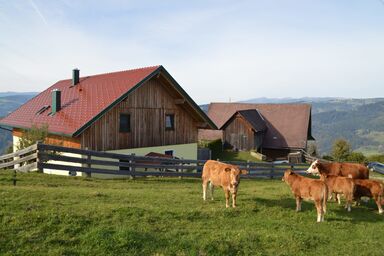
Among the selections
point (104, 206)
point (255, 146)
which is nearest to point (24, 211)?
point (104, 206)

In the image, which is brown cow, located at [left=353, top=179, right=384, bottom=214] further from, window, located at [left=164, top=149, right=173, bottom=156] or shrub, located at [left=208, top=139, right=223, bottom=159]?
shrub, located at [left=208, top=139, right=223, bottom=159]

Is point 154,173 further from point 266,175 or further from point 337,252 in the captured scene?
point 337,252

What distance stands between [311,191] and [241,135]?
35411mm

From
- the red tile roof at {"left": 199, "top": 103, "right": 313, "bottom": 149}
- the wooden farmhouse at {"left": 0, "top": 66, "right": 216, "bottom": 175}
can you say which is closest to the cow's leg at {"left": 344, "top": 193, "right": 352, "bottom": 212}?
the wooden farmhouse at {"left": 0, "top": 66, "right": 216, "bottom": 175}

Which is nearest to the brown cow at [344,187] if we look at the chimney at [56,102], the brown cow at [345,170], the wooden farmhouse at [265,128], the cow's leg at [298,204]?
the cow's leg at [298,204]

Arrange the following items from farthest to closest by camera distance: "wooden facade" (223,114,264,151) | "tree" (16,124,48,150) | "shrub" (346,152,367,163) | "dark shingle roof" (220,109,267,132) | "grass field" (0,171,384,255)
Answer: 1. "wooden facade" (223,114,264,151)
2. "dark shingle roof" (220,109,267,132)
3. "shrub" (346,152,367,163)
4. "tree" (16,124,48,150)
5. "grass field" (0,171,384,255)

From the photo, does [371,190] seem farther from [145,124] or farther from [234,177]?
[145,124]

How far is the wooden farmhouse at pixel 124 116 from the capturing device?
73.3ft

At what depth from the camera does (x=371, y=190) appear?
12.9m

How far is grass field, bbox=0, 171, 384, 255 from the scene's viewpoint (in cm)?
802

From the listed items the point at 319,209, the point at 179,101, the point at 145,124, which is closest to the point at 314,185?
the point at 319,209

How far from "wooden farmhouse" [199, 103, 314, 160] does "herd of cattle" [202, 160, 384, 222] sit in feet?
104

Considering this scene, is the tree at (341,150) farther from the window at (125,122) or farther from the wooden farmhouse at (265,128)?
the window at (125,122)

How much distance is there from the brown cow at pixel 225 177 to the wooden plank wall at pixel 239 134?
3370cm
